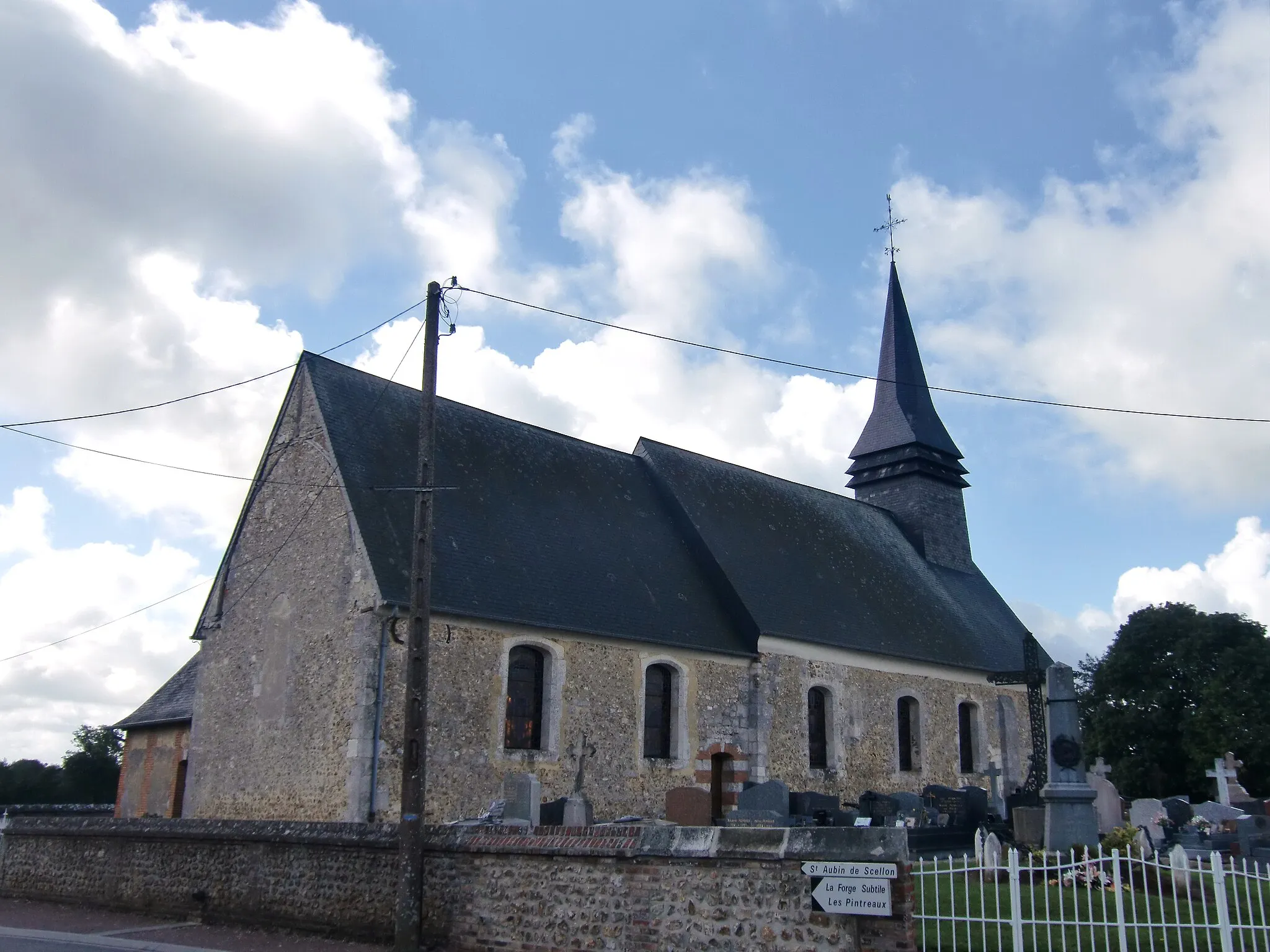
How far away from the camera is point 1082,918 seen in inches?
352

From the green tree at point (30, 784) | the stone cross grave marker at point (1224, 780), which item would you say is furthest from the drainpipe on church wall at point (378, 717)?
the green tree at point (30, 784)

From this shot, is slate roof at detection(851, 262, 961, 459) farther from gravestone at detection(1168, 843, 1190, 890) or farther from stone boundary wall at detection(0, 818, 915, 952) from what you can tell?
stone boundary wall at detection(0, 818, 915, 952)

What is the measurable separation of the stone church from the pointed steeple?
427 centimetres

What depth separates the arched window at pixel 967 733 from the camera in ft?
75.4

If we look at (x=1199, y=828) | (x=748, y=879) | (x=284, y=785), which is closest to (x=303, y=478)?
(x=284, y=785)

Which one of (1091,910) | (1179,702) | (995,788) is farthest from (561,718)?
(1179,702)

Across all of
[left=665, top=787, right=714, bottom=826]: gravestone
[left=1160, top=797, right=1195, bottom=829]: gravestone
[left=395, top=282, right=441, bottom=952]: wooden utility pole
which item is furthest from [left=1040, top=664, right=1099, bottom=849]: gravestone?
[left=395, top=282, right=441, bottom=952]: wooden utility pole

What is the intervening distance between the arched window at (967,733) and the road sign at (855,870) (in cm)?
1686

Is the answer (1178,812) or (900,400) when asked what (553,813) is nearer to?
(1178,812)

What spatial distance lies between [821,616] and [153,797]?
13267 mm

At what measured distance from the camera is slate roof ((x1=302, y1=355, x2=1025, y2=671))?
51.8 feet

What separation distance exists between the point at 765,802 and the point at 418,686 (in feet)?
25.4

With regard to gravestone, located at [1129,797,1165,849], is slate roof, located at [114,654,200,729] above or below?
above

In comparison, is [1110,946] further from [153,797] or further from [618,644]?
[153,797]
